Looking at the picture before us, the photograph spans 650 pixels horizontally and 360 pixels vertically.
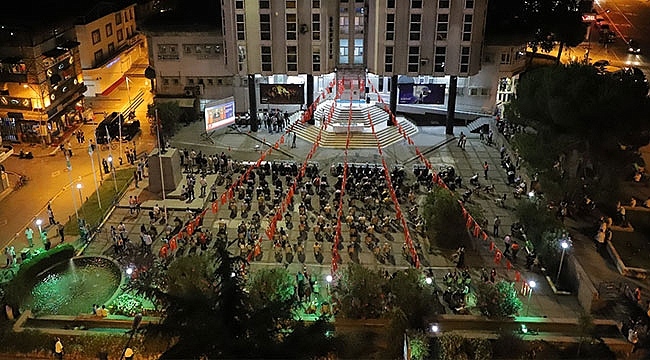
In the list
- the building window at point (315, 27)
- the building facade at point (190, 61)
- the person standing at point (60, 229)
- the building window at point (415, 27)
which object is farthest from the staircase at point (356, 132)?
the person standing at point (60, 229)

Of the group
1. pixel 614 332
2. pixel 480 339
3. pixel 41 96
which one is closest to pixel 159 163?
pixel 41 96

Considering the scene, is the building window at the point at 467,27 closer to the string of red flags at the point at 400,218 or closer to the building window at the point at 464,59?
the building window at the point at 464,59

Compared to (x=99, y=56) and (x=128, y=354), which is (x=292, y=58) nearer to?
(x=99, y=56)

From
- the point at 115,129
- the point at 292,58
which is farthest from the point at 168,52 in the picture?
the point at 292,58

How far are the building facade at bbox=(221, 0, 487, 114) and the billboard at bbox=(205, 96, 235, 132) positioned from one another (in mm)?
2810

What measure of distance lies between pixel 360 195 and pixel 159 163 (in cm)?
1399

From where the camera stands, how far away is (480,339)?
28953mm

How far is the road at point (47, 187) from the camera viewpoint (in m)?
42.4

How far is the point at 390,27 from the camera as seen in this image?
54.1 meters

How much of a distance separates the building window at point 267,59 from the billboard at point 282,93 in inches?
85.6

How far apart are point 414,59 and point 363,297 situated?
95.7ft

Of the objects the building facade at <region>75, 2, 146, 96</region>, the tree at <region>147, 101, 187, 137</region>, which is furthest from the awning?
the building facade at <region>75, 2, 146, 96</region>

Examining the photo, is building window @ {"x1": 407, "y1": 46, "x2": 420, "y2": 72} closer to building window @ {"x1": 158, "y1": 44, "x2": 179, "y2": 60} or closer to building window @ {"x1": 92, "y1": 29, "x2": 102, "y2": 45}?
building window @ {"x1": 158, "y1": 44, "x2": 179, "y2": 60}

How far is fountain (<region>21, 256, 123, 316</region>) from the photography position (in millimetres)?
34156
